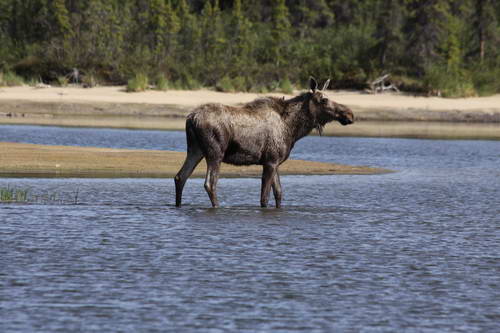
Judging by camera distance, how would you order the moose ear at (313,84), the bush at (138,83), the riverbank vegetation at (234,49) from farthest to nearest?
the riverbank vegetation at (234,49), the bush at (138,83), the moose ear at (313,84)

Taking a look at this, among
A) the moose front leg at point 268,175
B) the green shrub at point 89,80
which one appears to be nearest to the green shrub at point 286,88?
the green shrub at point 89,80

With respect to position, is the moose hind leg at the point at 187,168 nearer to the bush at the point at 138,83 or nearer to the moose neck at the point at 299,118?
the moose neck at the point at 299,118

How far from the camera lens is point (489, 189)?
2308cm

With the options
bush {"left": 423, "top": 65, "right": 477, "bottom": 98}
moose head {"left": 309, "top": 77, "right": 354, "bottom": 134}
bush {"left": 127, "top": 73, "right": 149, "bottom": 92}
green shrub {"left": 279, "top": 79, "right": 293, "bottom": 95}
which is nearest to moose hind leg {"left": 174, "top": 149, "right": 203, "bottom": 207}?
moose head {"left": 309, "top": 77, "right": 354, "bottom": 134}

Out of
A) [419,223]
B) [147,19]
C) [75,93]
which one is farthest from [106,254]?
[147,19]

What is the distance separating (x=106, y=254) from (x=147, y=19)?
45807 mm

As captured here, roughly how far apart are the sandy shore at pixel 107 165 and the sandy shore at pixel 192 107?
49.3 feet

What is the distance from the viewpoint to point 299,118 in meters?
18.2

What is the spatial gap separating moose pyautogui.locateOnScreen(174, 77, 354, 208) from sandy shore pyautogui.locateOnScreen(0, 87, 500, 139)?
24868 mm

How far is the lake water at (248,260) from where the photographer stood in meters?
9.68

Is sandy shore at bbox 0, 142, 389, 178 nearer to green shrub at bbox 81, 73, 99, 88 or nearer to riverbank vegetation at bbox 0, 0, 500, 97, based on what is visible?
riverbank vegetation at bbox 0, 0, 500, 97

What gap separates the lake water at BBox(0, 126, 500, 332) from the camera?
9680mm

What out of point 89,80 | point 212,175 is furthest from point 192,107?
point 212,175

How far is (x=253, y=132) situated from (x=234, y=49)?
1577 inches
